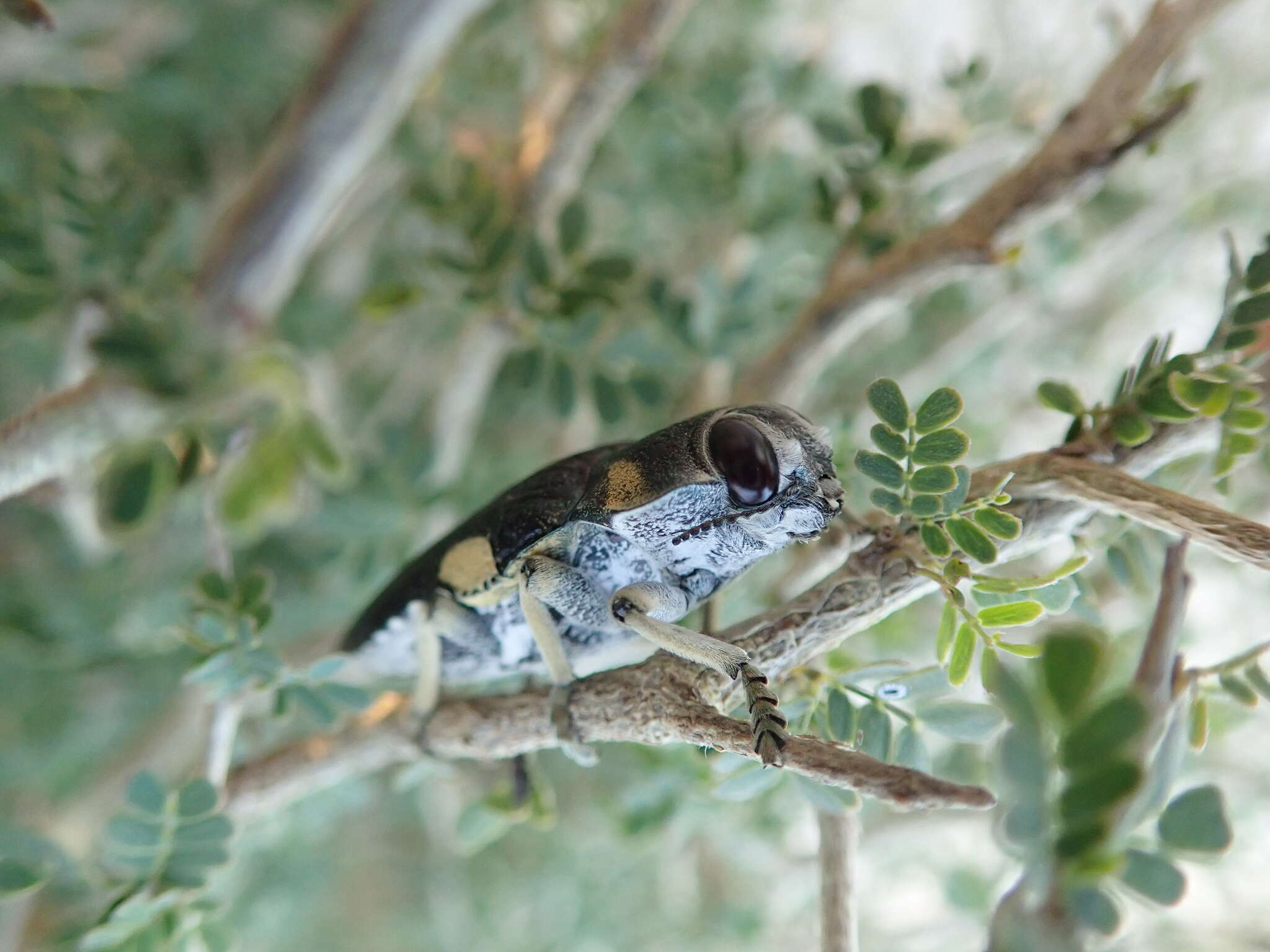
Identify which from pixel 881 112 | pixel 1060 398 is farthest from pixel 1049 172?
pixel 1060 398

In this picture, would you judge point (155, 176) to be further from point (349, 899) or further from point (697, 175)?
point (349, 899)

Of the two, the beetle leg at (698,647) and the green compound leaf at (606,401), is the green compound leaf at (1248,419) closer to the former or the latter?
the beetle leg at (698,647)

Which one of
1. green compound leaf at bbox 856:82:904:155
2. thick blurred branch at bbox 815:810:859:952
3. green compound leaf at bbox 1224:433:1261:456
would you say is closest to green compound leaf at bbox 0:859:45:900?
thick blurred branch at bbox 815:810:859:952

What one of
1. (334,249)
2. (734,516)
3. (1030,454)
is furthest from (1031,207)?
(334,249)

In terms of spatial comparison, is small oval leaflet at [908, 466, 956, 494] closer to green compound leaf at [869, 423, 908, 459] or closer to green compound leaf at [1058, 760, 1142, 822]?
green compound leaf at [869, 423, 908, 459]

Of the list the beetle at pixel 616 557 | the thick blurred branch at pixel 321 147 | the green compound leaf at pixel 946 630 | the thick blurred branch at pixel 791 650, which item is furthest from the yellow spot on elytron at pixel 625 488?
the thick blurred branch at pixel 321 147

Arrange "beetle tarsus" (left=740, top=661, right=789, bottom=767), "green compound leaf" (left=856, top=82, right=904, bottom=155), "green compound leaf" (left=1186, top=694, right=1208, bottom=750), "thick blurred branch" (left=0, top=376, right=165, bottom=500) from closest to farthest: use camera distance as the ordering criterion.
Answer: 1. "beetle tarsus" (left=740, top=661, right=789, bottom=767)
2. "green compound leaf" (left=1186, top=694, right=1208, bottom=750)
3. "thick blurred branch" (left=0, top=376, right=165, bottom=500)
4. "green compound leaf" (left=856, top=82, right=904, bottom=155)

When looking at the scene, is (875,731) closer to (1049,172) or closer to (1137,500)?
(1137,500)
